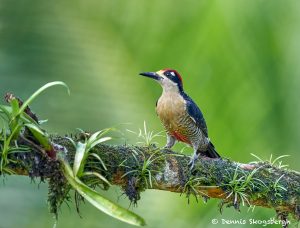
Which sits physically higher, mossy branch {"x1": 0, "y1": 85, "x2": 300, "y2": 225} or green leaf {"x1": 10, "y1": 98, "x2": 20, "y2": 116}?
green leaf {"x1": 10, "y1": 98, "x2": 20, "y2": 116}

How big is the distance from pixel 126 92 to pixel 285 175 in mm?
1110

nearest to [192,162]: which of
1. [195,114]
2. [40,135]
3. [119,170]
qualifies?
[119,170]

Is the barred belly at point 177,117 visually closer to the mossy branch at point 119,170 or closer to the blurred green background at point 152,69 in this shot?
the blurred green background at point 152,69

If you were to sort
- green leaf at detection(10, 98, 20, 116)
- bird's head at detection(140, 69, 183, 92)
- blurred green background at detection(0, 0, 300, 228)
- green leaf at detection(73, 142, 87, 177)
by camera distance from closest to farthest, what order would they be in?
1. green leaf at detection(10, 98, 20, 116)
2. green leaf at detection(73, 142, 87, 177)
3. blurred green background at detection(0, 0, 300, 228)
4. bird's head at detection(140, 69, 183, 92)

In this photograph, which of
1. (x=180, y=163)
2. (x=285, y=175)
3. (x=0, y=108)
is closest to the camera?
(x=0, y=108)

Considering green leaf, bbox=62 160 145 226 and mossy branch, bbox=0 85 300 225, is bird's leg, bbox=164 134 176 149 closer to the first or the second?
mossy branch, bbox=0 85 300 225

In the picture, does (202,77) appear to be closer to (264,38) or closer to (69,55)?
(264,38)

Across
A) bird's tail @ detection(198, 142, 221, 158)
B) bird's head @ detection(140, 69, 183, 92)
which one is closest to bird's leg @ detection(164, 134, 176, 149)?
bird's tail @ detection(198, 142, 221, 158)

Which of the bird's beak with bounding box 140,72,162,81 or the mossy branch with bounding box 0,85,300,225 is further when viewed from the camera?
the bird's beak with bounding box 140,72,162,81

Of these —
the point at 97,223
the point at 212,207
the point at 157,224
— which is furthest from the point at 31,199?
the point at 212,207

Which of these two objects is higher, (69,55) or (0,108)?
(69,55)

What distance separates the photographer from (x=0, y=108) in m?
2.94

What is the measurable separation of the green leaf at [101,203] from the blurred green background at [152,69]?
1089 millimetres

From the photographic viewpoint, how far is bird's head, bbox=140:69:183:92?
418 cm
